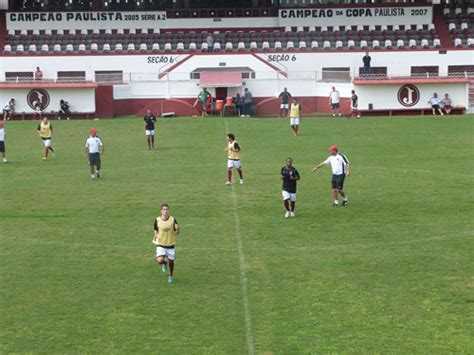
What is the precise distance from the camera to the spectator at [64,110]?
53.6 meters

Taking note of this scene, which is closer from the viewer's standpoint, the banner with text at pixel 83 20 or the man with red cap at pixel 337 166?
the man with red cap at pixel 337 166

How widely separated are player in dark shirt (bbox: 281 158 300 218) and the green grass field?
1.15 feet

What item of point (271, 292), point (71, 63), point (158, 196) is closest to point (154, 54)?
point (71, 63)

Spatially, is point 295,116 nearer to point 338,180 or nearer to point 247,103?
point 247,103

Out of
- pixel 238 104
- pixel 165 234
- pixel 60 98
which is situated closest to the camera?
pixel 165 234

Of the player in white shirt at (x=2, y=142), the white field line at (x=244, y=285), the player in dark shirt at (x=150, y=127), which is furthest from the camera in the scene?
the player in dark shirt at (x=150, y=127)

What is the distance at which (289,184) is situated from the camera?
83.2 feet

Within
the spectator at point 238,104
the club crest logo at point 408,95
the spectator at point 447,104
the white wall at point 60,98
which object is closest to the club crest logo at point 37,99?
the white wall at point 60,98

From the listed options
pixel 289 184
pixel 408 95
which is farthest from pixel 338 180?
pixel 408 95

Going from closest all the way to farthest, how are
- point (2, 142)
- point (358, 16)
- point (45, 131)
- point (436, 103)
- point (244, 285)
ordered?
point (244, 285) → point (2, 142) → point (45, 131) → point (436, 103) → point (358, 16)

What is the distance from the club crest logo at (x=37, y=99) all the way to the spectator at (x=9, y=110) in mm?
910

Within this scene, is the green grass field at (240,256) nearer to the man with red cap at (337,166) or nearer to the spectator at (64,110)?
the man with red cap at (337,166)

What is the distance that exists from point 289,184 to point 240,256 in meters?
4.32

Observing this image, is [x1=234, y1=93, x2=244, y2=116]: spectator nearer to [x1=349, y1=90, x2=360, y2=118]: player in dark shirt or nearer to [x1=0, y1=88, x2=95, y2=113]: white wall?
[x1=349, y1=90, x2=360, y2=118]: player in dark shirt
